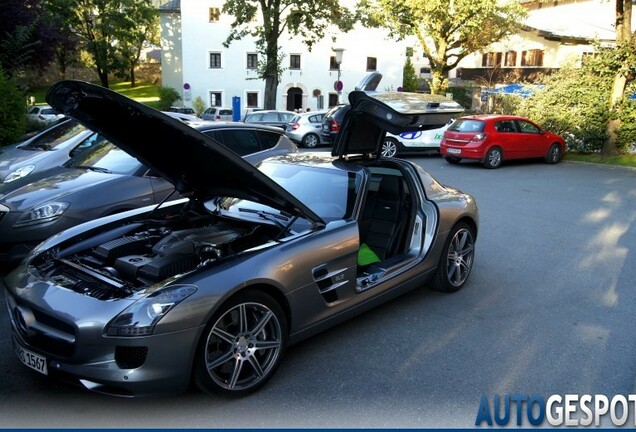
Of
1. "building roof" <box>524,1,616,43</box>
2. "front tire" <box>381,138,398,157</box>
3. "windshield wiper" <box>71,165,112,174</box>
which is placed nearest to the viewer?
"windshield wiper" <box>71,165,112,174</box>

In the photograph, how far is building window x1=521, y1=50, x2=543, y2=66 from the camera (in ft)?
146

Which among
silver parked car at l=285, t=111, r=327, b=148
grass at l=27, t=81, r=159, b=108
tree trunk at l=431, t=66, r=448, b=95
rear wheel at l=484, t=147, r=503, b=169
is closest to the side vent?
rear wheel at l=484, t=147, r=503, b=169

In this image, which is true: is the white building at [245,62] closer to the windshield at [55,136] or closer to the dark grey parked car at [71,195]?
the windshield at [55,136]

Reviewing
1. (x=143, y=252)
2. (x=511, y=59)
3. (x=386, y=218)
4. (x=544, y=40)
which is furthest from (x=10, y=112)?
(x=511, y=59)

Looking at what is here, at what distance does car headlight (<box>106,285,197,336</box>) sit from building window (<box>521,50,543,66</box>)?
47.5 m

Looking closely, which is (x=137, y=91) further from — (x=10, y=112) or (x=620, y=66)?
(x=620, y=66)

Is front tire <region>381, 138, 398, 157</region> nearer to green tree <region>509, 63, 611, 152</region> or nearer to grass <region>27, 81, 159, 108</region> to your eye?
green tree <region>509, 63, 611, 152</region>

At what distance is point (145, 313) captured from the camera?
2.95 meters

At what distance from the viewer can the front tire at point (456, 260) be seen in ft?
17.0

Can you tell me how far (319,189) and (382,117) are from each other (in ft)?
2.94

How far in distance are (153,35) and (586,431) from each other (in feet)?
250

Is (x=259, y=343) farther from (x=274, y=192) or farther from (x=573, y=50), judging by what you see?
(x=573, y=50)

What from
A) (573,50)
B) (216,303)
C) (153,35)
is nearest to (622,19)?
(216,303)

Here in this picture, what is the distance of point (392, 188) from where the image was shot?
17.4 feet
